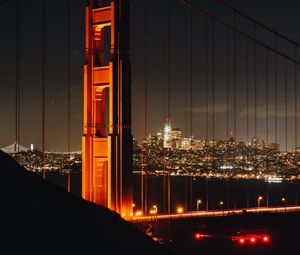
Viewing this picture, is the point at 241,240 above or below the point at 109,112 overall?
below

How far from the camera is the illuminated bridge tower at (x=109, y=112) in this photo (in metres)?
21.0

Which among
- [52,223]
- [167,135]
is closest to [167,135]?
[167,135]

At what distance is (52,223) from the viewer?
12562 millimetres

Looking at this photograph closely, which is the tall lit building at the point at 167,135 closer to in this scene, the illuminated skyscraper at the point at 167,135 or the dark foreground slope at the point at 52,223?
the illuminated skyscraper at the point at 167,135

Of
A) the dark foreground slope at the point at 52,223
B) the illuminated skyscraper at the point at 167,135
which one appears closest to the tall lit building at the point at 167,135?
the illuminated skyscraper at the point at 167,135

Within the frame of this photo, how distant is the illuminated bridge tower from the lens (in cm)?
2102

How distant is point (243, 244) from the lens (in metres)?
29.0

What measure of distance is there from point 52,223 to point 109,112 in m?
8.98

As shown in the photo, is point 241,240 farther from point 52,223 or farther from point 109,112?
point 52,223

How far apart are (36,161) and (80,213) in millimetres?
21964

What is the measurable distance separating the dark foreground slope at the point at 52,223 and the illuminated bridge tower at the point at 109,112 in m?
6.32

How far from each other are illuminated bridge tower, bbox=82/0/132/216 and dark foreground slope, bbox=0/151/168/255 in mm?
6317

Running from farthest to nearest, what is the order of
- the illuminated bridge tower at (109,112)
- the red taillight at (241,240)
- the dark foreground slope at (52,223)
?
the red taillight at (241,240) < the illuminated bridge tower at (109,112) < the dark foreground slope at (52,223)

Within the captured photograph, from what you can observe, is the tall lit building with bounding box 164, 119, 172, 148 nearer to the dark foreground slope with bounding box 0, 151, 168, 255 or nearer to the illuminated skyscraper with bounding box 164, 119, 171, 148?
the illuminated skyscraper with bounding box 164, 119, 171, 148
